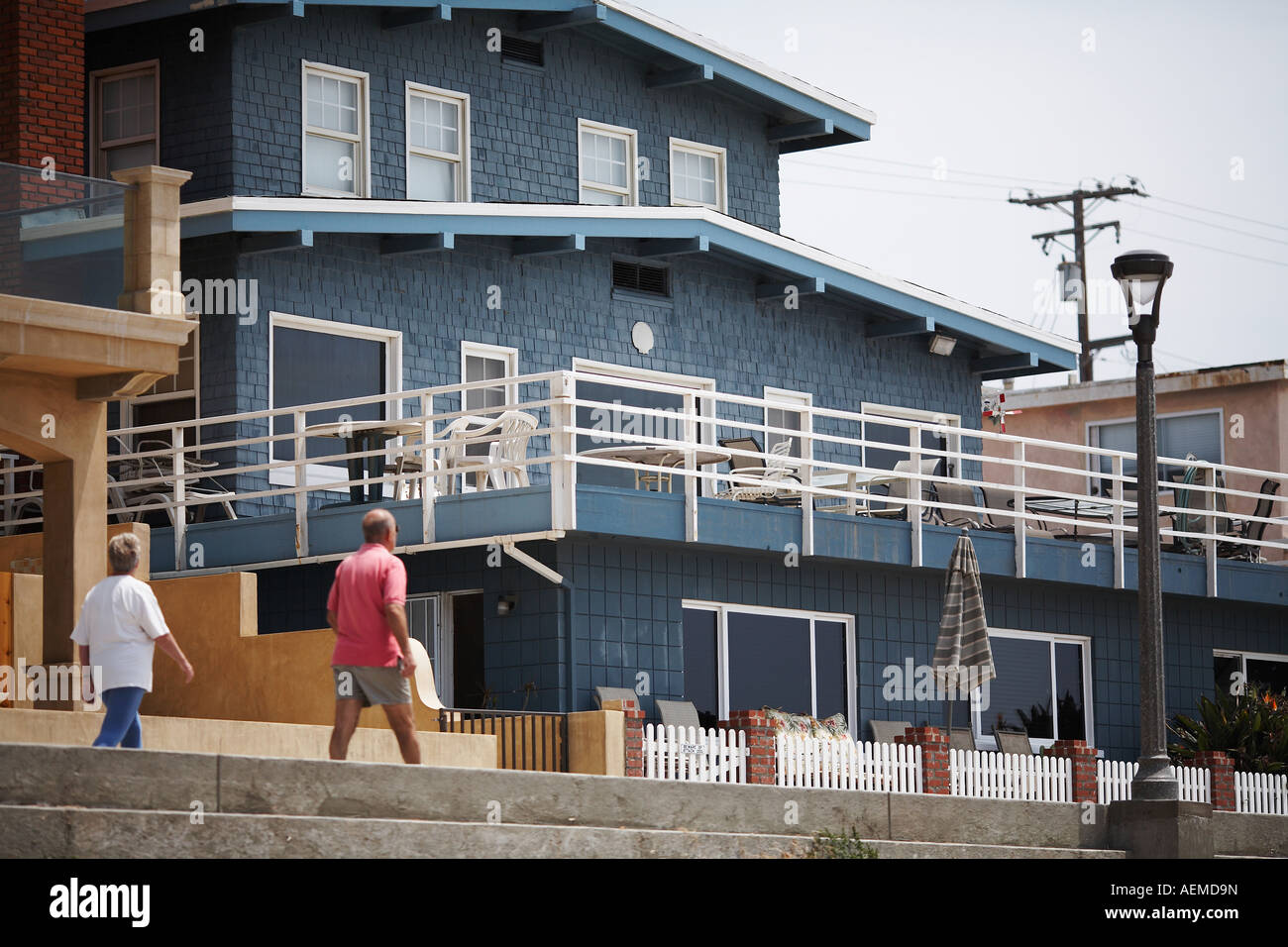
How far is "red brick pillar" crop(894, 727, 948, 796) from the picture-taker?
64.8 ft

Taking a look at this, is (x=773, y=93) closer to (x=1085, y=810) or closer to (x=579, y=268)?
(x=579, y=268)

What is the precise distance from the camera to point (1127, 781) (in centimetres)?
2181

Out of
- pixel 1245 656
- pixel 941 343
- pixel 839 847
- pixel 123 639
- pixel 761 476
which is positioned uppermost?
pixel 941 343

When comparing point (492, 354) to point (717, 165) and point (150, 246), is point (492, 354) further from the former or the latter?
point (150, 246)

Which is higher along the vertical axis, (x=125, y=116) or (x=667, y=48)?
(x=667, y=48)

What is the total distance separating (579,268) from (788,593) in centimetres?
560

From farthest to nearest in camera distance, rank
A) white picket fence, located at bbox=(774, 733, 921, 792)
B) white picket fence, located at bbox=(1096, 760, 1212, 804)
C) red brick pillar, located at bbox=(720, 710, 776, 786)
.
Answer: white picket fence, located at bbox=(1096, 760, 1212, 804) < white picket fence, located at bbox=(774, 733, 921, 792) < red brick pillar, located at bbox=(720, 710, 776, 786)

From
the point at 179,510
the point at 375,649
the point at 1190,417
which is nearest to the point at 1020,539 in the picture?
the point at 179,510

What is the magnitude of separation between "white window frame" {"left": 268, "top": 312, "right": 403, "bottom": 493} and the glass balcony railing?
4372 millimetres

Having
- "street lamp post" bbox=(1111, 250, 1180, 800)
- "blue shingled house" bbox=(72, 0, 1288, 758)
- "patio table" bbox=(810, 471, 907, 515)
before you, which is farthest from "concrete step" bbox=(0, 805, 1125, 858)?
"patio table" bbox=(810, 471, 907, 515)

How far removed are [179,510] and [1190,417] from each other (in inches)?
769

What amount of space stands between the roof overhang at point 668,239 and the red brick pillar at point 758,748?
7.26 m

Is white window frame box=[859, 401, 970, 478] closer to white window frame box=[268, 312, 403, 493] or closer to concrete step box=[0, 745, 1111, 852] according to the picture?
white window frame box=[268, 312, 403, 493]
